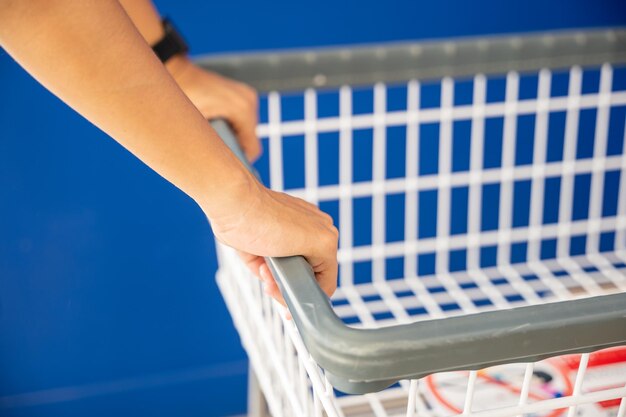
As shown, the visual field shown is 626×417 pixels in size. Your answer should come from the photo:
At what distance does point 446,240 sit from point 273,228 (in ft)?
2.31

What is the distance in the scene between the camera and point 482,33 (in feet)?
5.70

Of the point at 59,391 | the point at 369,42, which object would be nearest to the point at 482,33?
the point at 369,42

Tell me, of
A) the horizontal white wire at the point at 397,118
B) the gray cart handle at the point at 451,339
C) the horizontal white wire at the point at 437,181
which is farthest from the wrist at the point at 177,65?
the gray cart handle at the point at 451,339

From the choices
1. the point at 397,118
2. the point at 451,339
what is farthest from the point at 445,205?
the point at 451,339

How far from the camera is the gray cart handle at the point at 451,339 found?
1.80 feet

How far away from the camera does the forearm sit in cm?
55

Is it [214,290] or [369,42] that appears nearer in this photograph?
[369,42]

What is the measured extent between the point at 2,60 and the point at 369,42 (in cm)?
70

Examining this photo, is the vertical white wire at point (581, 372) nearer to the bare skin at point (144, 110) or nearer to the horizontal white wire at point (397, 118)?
the bare skin at point (144, 110)

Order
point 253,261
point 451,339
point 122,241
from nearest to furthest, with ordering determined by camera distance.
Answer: point 451,339, point 253,261, point 122,241

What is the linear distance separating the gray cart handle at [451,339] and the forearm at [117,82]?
0.44ft

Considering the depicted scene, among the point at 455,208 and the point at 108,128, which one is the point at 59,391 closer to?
the point at 455,208

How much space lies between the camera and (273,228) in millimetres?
667

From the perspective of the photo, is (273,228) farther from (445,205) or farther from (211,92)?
(445,205)
